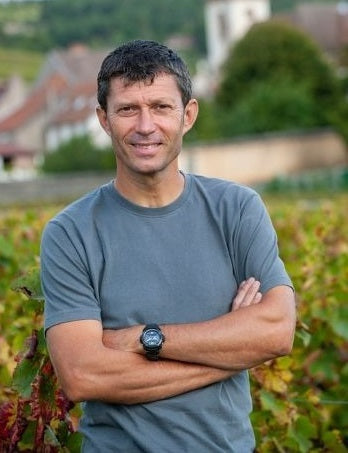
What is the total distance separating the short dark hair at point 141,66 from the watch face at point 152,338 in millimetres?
589

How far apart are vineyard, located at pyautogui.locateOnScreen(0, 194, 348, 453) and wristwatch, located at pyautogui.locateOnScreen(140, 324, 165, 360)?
58cm

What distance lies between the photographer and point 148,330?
3234 mm

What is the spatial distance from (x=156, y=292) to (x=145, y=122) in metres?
0.42

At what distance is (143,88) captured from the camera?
10.8ft

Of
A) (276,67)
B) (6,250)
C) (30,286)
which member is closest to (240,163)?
(276,67)

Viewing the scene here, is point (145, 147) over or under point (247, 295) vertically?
over

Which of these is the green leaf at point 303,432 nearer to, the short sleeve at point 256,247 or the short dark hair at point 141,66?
the short sleeve at point 256,247

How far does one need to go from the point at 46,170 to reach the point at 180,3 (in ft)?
420

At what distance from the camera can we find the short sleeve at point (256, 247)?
3355 millimetres

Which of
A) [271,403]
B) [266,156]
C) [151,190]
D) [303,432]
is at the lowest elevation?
[266,156]

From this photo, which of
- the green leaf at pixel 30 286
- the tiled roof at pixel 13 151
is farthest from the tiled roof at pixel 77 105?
the green leaf at pixel 30 286

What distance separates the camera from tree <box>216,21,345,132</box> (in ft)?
230

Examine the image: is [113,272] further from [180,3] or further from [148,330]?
[180,3]

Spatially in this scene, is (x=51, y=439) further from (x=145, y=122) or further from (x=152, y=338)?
(x=145, y=122)
